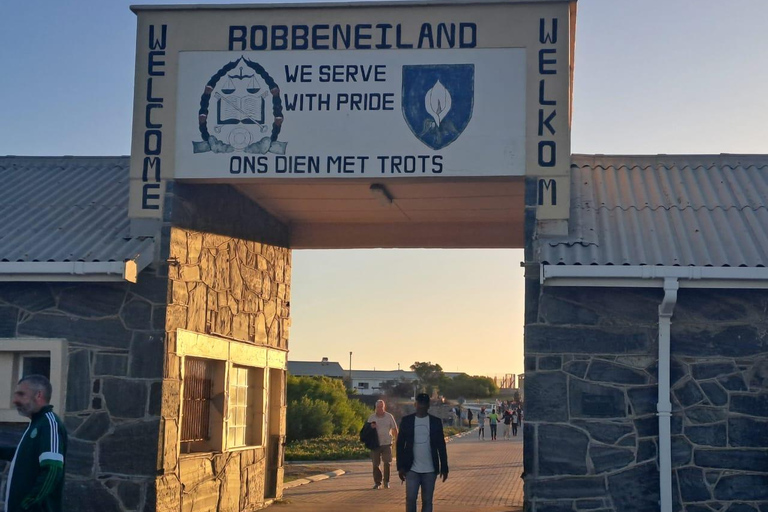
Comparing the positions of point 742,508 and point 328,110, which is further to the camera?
point 328,110

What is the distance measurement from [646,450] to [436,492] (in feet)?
26.2

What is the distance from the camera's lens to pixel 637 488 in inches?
382

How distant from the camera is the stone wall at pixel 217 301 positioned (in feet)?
34.1

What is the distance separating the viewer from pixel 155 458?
1001 centimetres

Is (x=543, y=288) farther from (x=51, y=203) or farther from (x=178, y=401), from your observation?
(x=51, y=203)

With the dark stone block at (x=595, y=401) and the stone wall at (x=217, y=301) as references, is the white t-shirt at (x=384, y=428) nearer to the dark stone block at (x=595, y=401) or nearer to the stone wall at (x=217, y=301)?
the stone wall at (x=217, y=301)

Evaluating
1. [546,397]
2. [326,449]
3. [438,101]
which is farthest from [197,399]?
[326,449]

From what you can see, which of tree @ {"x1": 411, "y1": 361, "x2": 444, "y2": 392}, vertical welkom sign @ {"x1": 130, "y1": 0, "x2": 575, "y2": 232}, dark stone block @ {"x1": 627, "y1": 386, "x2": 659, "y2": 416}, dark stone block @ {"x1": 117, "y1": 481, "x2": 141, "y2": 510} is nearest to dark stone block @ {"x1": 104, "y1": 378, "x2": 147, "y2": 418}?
dark stone block @ {"x1": 117, "y1": 481, "x2": 141, "y2": 510}

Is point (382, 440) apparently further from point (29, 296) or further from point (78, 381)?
point (29, 296)

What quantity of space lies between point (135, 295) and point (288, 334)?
4.93 meters

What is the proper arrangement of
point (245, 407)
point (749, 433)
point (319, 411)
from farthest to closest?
1. point (319, 411)
2. point (245, 407)
3. point (749, 433)

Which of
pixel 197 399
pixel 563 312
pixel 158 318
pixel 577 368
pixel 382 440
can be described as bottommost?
pixel 382 440

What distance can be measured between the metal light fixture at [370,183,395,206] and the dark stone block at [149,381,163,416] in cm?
313

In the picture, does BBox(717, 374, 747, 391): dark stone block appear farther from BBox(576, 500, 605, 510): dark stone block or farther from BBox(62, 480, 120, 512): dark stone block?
BBox(62, 480, 120, 512): dark stone block
